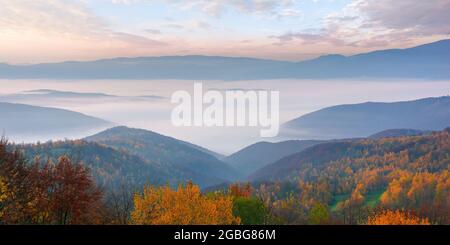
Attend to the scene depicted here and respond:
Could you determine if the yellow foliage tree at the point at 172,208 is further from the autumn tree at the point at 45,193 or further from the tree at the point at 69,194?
the tree at the point at 69,194

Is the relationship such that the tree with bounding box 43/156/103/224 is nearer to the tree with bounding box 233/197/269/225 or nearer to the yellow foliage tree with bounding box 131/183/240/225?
the yellow foliage tree with bounding box 131/183/240/225

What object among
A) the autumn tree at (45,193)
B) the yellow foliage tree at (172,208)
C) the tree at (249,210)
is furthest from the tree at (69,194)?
the tree at (249,210)

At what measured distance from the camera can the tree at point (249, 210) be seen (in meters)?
85.6

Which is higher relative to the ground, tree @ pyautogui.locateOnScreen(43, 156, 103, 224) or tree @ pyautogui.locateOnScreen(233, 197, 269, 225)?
tree @ pyautogui.locateOnScreen(43, 156, 103, 224)

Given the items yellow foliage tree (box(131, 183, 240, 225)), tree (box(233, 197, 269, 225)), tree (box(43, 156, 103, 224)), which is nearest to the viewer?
tree (box(43, 156, 103, 224))

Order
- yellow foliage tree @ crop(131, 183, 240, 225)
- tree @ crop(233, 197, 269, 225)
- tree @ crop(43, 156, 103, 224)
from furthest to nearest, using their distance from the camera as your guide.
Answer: tree @ crop(233, 197, 269, 225)
yellow foliage tree @ crop(131, 183, 240, 225)
tree @ crop(43, 156, 103, 224)

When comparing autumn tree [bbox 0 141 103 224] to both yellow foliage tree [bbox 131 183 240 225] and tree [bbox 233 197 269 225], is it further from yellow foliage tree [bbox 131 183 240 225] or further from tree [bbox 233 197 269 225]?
tree [bbox 233 197 269 225]

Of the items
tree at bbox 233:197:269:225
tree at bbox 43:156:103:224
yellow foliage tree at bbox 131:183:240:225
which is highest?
tree at bbox 43:156:103:224

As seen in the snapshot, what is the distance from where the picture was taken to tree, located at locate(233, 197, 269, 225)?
85.6 meters

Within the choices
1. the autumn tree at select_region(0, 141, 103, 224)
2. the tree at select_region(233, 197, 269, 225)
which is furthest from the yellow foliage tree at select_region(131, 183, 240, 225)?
the tree at select_region(233, 197, 269, 225)

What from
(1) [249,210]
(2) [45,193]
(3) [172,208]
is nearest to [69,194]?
(2) [45,193]

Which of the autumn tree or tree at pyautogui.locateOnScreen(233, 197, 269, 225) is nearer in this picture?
the autumn tree
